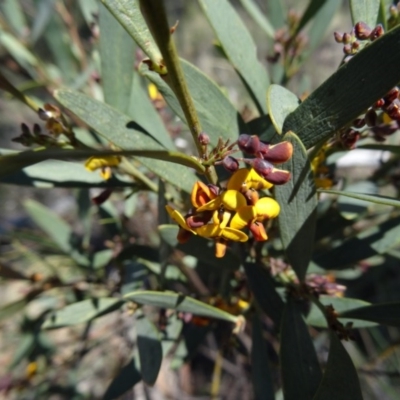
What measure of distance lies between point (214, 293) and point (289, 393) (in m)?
0.34

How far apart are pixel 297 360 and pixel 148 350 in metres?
0.25

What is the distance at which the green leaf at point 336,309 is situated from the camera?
73cm

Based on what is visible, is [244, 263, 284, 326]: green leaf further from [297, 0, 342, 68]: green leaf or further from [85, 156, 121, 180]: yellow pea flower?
[297, 0, 342, 68]: green leaf

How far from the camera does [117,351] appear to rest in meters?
1.61

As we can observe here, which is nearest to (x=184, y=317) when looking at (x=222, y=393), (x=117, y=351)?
(x=117, y=351)

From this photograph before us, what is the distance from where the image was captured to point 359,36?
0.57 meters

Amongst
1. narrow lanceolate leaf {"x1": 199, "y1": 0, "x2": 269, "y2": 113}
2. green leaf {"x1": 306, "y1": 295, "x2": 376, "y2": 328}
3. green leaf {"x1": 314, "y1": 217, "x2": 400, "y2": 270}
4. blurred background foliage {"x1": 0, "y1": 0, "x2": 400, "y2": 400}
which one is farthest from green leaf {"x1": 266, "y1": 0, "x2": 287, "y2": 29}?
green leaf {"x1": 306, "y1": 295, "x2": 376, "y2": 328}

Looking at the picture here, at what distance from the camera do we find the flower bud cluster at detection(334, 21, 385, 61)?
56cm

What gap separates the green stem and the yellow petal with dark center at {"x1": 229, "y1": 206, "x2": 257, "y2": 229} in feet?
0.17

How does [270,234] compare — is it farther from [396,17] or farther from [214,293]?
[396,17]

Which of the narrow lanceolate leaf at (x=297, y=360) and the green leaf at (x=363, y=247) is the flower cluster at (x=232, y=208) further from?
the green leaf at (x=363, y=247)

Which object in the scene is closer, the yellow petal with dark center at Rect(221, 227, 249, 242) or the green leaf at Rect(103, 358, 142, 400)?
the yellow petal with dark center at Rect(221, 227, 249, 242)

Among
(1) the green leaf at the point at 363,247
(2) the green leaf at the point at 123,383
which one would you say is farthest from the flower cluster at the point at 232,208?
(2) the green leaf at the point at 123,383

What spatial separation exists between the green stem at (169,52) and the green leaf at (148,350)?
356 mm
